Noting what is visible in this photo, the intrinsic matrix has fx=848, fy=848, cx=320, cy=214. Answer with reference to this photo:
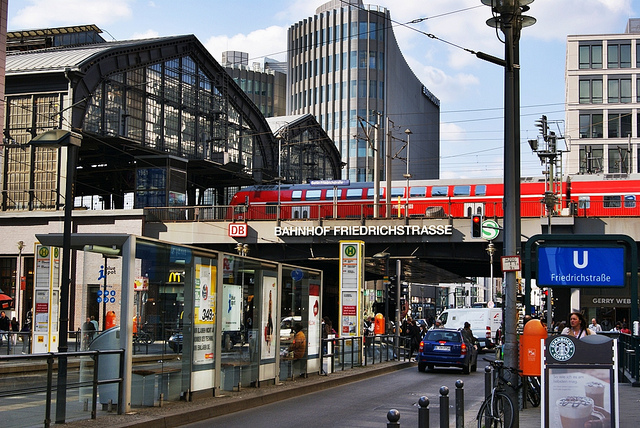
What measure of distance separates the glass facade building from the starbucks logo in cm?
9852

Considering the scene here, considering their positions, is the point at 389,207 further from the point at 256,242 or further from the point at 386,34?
the point at 386,34

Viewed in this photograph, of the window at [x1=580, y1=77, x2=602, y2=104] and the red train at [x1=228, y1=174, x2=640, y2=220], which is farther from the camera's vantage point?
the window at [x1=580, y1=77, x2=602, y2=104]

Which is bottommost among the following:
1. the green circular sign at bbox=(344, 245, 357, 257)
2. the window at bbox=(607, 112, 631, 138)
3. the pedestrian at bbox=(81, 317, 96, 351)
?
the pedestrian at bbox=(81, 317, 96, 351)

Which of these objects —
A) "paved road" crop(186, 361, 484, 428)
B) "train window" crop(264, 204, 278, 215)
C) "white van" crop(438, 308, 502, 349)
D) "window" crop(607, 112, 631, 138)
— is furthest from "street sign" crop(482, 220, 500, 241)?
"window" crop(607, 112, 631, 138)

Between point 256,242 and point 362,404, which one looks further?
point 256,242

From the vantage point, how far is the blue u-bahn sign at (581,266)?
47.1 feet

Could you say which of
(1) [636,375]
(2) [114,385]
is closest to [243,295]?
(2) [114,385]

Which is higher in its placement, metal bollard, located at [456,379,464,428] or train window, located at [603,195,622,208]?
train window, located at [603,195,622,208]

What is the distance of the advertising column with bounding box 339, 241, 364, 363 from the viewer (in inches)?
1188

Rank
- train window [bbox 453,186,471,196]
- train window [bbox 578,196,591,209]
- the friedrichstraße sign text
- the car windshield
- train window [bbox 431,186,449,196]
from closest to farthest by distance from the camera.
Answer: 1. the car windshield
2. the friedrichstraße sign text
3. train window [bbox 578,196,591,209]
4. train window [bbox 453,186,471,196]
5. train window [bbox 431,186,449,196]

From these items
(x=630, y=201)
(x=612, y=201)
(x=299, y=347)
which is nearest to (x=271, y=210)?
(x=612, y=201)

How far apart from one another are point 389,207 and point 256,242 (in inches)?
308

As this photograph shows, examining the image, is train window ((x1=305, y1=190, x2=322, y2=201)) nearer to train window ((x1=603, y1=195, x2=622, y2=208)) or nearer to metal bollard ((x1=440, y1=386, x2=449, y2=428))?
train window ((x1=603, y1=195, x2=622, y2=208))

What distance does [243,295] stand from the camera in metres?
17.8
